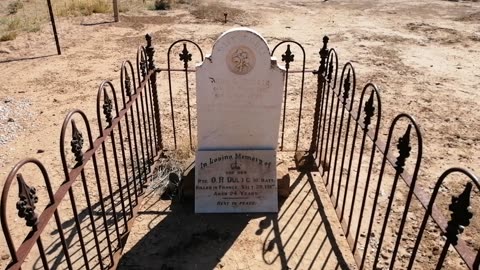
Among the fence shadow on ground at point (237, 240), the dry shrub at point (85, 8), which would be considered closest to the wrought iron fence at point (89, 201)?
the fence shadow on ground at point (237, 240)

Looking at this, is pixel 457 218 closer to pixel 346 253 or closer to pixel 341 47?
pixel 346 253

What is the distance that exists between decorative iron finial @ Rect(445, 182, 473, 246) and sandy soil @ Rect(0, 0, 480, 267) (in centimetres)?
268

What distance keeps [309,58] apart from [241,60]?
17.7 ft

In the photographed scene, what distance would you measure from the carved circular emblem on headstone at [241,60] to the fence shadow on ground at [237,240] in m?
1.37

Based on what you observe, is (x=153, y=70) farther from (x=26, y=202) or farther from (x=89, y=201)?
(x=26, y=202)

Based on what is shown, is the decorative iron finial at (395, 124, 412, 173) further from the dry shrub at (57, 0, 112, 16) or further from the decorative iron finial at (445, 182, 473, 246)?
the dry shrub at (57, 0, 112, 16)

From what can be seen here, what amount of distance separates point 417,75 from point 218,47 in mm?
5600

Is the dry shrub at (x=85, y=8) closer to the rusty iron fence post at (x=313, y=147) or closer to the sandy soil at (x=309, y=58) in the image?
the sandy soil at (x=309, y=58)

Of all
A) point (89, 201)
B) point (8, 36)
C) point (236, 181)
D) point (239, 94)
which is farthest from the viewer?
point (8, 36)

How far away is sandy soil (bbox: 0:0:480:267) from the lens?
5.40m

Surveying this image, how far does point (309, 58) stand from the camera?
857cm

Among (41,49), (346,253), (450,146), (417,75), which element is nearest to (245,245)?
(346,253)

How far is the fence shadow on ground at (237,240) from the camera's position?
3258 millimetres

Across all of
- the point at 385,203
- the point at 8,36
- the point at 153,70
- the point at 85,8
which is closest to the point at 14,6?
the point at 85,8
